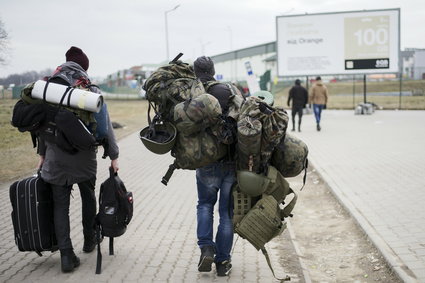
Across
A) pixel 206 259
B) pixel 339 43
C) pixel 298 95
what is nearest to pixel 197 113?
pixel 206 259

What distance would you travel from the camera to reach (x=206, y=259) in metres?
4.38

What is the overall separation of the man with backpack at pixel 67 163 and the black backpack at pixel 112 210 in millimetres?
158

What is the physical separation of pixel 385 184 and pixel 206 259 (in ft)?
15.4

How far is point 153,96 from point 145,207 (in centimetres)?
352

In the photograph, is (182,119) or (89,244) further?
(89,244)

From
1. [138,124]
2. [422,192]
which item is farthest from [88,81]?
[138,124]

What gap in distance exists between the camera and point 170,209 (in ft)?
23.9

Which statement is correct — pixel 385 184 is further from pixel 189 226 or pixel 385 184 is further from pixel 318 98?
pixel 318 98

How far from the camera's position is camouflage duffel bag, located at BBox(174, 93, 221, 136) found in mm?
3887

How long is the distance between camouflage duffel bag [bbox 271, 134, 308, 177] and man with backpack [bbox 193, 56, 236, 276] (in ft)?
1.16

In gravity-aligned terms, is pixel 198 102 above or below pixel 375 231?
above

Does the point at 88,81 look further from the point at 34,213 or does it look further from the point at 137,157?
the point at 137,157

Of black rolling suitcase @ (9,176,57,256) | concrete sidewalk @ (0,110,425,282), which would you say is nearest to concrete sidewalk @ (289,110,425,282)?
concrete sidewalk @ (0,110,425,282)

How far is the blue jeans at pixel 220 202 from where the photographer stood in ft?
14.3
